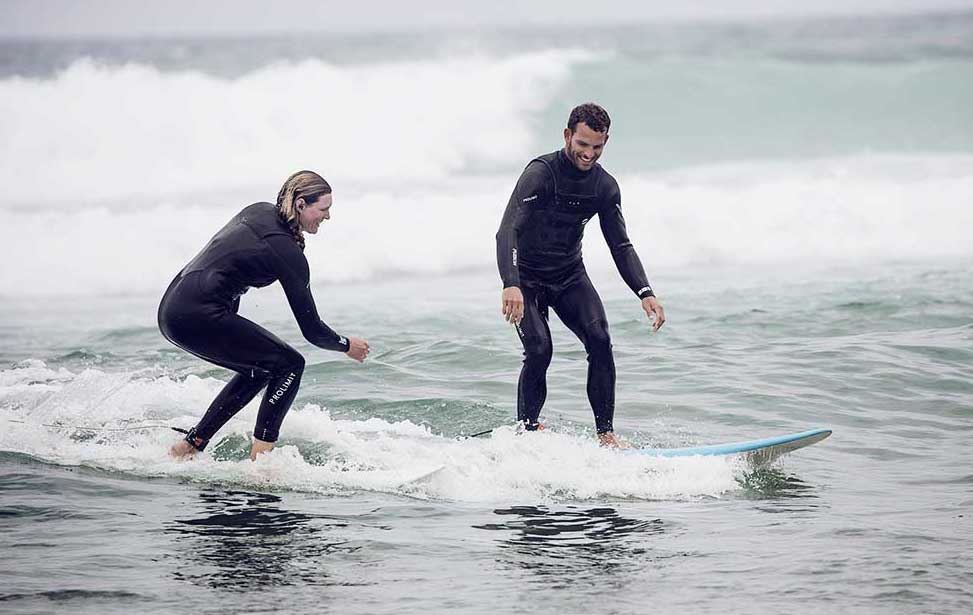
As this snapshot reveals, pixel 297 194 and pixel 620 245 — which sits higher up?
pixel 297 194

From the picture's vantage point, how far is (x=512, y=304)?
718 centimetres

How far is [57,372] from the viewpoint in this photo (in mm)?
10578

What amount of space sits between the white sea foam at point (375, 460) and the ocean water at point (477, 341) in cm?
3

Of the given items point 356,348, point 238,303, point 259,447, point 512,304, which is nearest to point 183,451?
point 259,447

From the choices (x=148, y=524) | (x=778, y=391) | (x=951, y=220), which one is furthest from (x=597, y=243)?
(x=148, y=524)

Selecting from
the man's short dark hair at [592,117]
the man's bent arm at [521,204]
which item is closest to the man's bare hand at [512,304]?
the man's bent arm at [521,204]

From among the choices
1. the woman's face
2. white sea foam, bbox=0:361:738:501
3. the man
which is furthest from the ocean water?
the woman's face

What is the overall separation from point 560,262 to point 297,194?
1791 millimetres

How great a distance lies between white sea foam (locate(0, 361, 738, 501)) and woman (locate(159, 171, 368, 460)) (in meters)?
0.39

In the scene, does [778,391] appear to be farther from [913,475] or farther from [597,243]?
[597,243]

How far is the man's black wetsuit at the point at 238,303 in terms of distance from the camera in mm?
6707

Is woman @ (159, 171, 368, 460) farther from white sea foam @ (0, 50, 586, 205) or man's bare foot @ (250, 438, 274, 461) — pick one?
white sea foam @ (0, 50, 586, 205)

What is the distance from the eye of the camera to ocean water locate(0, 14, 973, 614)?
209 inches

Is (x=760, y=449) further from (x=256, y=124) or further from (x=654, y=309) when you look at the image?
(x=256, y=124)
